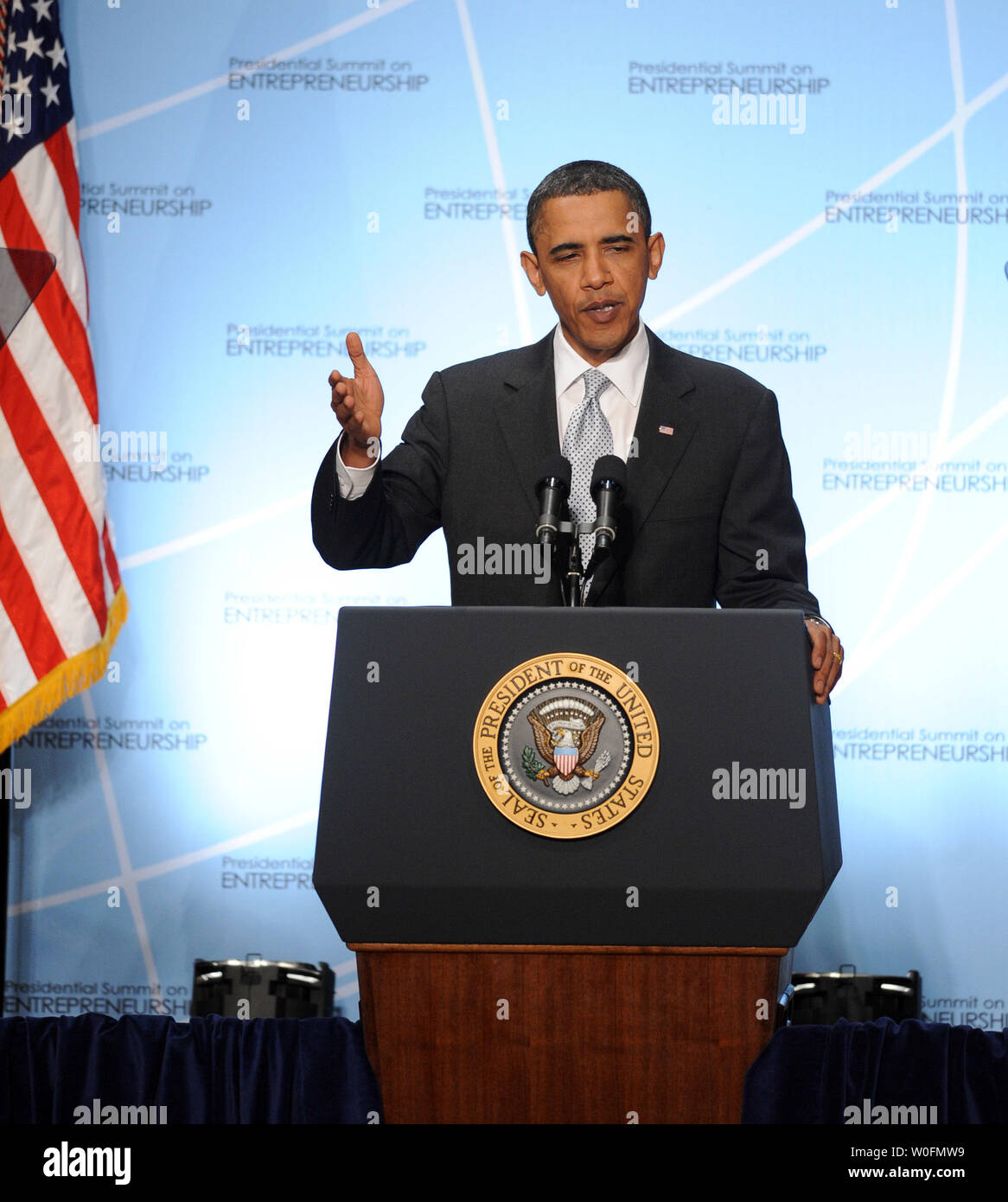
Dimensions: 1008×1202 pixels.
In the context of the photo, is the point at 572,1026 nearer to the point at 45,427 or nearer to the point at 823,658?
the point at 823,658

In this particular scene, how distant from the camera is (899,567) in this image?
385 cm

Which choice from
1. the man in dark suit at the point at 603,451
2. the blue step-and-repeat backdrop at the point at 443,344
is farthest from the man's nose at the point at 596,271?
the blue step-and-repeat backdrop at the point at 443,344

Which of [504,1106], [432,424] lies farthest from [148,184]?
[504,1106]

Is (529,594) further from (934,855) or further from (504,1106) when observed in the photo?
(934,855)

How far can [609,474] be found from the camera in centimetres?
182

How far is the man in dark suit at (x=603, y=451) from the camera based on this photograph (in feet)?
6.88

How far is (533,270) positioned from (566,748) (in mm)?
980

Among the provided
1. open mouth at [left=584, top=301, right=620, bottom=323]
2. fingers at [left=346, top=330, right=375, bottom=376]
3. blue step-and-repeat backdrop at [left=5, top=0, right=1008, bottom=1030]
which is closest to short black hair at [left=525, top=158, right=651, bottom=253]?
open mouth at [left=584, top=301, right=620, bottom=323]

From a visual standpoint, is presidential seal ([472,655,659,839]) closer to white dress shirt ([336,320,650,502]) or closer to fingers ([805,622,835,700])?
Answer: fingers ([805,622,835,700])

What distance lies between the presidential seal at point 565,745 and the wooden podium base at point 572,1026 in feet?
0.55

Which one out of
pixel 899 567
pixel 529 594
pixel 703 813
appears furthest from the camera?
pixel 899 567

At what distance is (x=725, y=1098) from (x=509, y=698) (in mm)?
553

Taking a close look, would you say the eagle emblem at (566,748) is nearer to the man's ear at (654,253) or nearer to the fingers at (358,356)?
the fingers at (358,356)

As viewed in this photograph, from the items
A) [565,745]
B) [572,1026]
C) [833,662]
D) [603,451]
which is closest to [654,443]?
[603,451]
